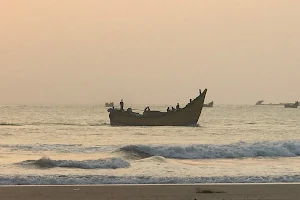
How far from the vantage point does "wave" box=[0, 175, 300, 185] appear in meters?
11.1

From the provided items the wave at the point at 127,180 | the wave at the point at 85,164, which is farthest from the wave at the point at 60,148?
the wave at the point at 127,180

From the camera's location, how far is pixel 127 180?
1148 cm

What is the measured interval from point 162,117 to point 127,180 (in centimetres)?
2982

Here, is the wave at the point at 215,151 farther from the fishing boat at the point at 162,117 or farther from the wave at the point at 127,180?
the fishing boat at the point at 162,117

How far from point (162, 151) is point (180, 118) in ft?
73.7
